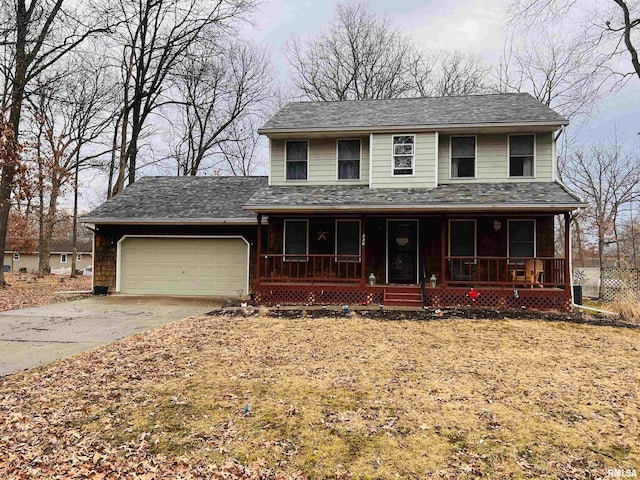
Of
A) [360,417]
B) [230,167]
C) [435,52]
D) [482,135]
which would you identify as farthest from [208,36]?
[360,417]

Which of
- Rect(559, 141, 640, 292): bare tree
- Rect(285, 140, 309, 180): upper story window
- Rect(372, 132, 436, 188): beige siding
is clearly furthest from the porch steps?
Rect(559, 141, 640, 292): bare tree

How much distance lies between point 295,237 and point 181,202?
4538 mm

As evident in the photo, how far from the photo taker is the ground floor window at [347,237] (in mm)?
12414

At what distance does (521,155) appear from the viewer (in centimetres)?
1189

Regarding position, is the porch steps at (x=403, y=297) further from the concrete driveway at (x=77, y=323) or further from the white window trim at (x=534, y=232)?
the concrete driveway at (x=77, y=323)

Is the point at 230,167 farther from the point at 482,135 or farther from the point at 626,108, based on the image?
the point at 626,108

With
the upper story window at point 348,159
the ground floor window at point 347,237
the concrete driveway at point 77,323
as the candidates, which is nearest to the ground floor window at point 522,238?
the ground floor window at point 347,237

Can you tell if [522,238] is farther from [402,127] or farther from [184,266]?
[184,266]

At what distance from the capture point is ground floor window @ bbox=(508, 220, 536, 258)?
11703 mm

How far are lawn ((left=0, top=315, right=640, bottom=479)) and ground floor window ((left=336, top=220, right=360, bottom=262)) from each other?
548cm

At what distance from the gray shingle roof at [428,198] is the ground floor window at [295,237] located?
3.53 feet

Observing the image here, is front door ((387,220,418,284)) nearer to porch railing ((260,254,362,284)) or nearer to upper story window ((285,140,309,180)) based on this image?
porch railing ((260,254,362,284))

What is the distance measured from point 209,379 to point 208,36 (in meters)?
20.7

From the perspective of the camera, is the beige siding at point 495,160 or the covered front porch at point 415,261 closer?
the covered front porch at point 415,261
